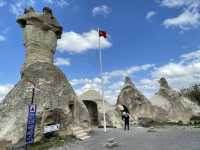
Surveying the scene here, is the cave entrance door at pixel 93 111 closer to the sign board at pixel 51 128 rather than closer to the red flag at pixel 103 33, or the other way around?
the red flag at pixel 103 33

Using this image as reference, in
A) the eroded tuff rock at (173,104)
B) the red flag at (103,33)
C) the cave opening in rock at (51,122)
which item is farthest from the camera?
the eroded tuff rock at (173,104)

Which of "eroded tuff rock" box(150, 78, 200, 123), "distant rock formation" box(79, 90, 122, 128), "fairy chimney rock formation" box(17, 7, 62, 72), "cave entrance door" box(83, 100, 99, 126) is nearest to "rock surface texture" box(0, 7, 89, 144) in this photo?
"fairy chimney rock formation" box(17, 7, 62, 72)

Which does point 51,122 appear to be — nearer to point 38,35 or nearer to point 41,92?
point 41,92

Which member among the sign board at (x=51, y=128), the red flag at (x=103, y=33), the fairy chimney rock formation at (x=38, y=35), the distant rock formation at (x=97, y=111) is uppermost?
the red flag at (x=103, y=33)

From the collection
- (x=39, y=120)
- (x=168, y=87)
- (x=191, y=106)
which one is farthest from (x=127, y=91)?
(x=39, y=120)

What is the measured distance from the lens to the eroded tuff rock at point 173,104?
3247 centimetres

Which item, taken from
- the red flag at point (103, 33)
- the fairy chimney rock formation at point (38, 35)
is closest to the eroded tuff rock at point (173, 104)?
the red flag at point (103, 33)

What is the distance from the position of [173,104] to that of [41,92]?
22816 mm

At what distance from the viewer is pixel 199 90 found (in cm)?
4475

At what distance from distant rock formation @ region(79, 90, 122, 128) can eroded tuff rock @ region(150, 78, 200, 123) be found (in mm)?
8671

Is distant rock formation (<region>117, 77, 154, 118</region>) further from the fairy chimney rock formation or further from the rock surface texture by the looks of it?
the fairy chimney rock formation

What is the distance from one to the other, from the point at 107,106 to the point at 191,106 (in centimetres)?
1269

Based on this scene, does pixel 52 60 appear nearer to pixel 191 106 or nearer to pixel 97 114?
pixel 97 114

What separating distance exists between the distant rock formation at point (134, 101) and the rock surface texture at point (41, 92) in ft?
55.3
